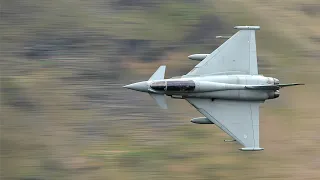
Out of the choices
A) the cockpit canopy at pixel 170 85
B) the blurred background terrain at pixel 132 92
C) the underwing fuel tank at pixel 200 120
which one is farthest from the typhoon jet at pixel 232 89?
the blurred background terrain at pixel 132 92

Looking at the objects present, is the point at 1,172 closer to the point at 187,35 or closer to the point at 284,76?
the point at 187,35

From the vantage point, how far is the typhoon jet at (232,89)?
26.5 m

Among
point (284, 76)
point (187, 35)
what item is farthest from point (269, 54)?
point (187, 35)

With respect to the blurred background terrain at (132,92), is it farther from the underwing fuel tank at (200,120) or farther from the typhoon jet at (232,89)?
the typhoon jet at (232,89)

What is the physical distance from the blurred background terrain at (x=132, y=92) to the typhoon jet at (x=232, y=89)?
5.17m

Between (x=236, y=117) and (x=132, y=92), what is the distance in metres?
8.39

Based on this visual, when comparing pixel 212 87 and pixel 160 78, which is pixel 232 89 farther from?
pixel 160 78

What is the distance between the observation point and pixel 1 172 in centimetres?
3086

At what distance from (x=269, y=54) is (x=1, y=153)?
612 inches

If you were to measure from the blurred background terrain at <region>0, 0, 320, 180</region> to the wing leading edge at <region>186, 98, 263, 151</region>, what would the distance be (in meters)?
5.06

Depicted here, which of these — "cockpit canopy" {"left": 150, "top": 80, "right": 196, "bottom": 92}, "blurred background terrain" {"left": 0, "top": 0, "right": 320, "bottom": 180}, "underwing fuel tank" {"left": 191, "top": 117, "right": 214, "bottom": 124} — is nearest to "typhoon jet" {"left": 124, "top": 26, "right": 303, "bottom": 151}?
"underwing fuel tank" {"left": 191, "top": 117, "right": 214, "bottom": 124}

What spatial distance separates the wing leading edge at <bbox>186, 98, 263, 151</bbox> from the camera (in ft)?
89.2

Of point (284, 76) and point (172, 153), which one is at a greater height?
point (284, 76)

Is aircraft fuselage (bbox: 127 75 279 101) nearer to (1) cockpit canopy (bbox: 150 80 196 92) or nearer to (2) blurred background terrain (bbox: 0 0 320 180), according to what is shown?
(1) cockpit canopy (bbox: 150 80 196 92)
